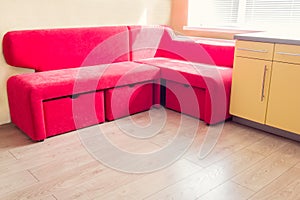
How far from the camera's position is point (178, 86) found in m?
3.07

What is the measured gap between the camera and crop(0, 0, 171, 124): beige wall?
2678 millimetres

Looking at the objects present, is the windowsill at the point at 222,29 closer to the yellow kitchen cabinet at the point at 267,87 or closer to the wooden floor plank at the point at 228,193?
the yellow kitchen cabinet at the point at 267,87

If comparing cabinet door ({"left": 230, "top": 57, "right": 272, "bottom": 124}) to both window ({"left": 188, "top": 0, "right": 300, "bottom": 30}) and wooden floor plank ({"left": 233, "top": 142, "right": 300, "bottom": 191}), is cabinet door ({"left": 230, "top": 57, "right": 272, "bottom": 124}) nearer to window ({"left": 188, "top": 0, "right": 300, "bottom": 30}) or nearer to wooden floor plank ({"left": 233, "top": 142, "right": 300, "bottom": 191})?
wooden floor plank ({"left": 233, "top": 142, "right": 300, "bottom": 191})

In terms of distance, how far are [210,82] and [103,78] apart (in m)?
0.98

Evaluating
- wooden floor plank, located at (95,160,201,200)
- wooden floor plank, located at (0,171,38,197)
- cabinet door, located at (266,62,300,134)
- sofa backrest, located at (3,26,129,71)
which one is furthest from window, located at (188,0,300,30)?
wooden floor plank, located at (0,171,38,197)

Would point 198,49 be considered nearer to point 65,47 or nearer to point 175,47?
point 175,47

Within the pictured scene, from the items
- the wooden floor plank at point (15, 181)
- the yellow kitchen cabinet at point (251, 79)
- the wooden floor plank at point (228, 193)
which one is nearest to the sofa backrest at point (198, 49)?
the yellow kitchen cabinet at point (251, 79)

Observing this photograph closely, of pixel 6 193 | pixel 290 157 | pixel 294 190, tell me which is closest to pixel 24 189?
pixel 6 193

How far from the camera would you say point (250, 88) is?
2.64 meters

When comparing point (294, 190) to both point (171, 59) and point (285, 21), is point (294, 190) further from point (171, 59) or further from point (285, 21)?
point (171, 59)

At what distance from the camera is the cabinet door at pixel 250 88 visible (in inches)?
99.7

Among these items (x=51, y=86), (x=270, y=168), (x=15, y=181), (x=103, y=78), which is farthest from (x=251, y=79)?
(x=15, y=181)

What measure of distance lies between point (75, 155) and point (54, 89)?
59 cm

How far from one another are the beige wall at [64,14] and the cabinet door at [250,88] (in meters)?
1.51
